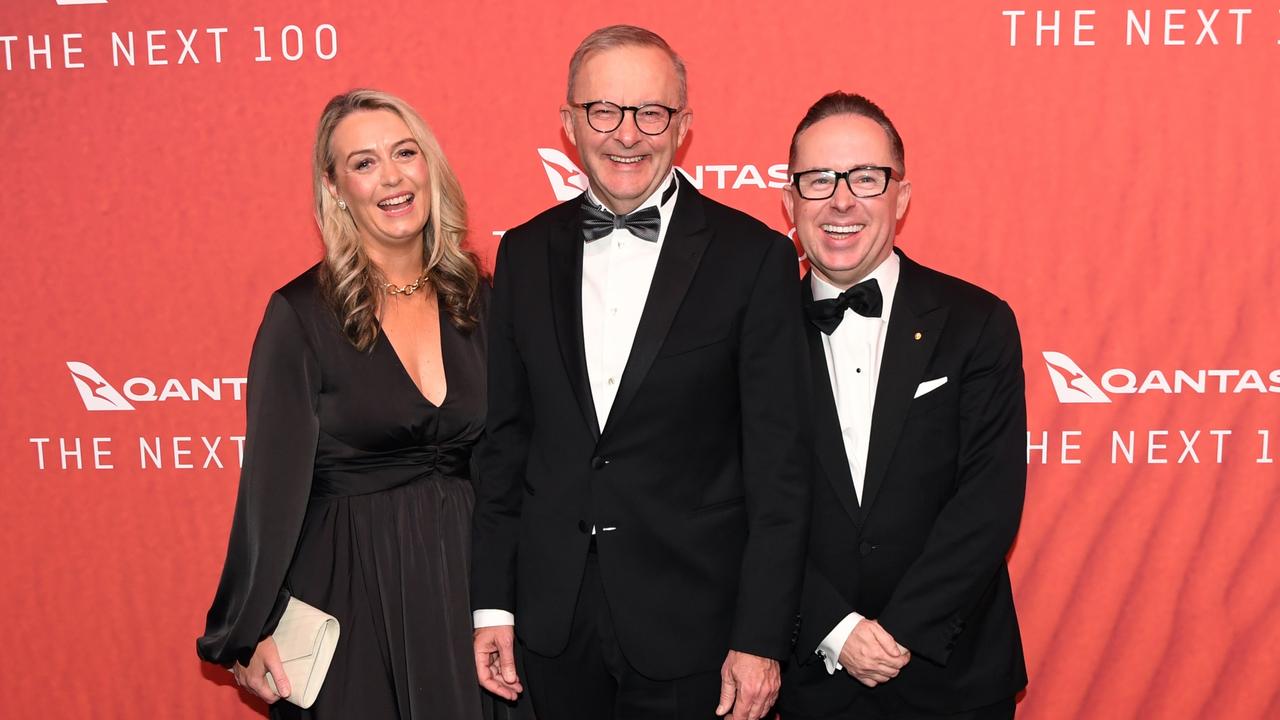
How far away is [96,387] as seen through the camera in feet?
9.55

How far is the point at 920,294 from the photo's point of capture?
6.38ft

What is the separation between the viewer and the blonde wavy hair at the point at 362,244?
2.14 metres

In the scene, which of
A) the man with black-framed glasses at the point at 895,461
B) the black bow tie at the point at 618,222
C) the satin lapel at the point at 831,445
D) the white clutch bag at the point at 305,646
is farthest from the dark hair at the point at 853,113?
the white clutch bag at the point at 305,646

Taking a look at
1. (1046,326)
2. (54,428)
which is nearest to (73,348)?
(54,428)

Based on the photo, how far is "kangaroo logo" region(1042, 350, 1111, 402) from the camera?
8.90ft

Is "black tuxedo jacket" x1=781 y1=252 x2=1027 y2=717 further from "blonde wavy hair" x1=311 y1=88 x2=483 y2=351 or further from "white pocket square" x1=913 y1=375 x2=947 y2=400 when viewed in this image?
"blonde wavy hair" x1=311 y1=88 x2=483 y2=351

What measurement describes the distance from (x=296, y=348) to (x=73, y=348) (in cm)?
126

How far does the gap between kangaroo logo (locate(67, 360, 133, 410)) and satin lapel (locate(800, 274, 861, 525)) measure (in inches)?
79.8

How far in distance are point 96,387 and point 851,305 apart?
217cm

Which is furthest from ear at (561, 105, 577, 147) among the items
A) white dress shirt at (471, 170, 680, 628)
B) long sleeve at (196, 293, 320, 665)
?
→ long sleeve at (196, 293, 320, 665)

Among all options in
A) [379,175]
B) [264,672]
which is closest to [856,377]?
[379,175]

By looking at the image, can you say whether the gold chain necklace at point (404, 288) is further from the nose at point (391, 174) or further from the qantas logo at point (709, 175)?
the qantas logo at point (709, 175)

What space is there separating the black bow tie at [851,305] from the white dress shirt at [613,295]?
0.34 m

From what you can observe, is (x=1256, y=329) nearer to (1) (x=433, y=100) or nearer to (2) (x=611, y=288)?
(2) (x=611, y=288)
